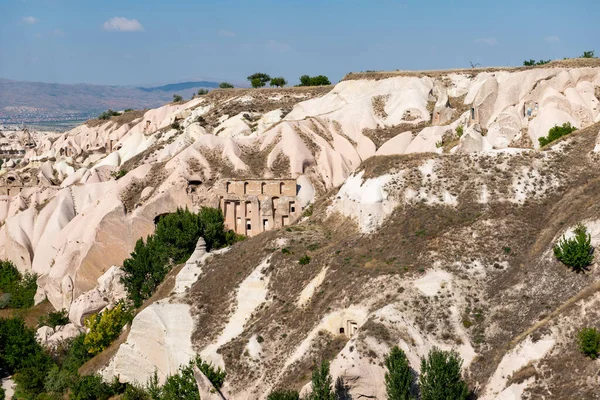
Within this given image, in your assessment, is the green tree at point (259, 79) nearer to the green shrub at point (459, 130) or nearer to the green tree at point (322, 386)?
the green shrub at point (459, 130)

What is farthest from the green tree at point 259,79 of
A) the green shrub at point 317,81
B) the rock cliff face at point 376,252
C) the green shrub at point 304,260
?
the green shrub at point 304,260

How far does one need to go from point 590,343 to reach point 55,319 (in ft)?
135

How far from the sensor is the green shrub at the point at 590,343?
29250mm

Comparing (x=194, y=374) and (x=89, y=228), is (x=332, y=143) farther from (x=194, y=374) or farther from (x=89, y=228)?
(x=194, y=374)

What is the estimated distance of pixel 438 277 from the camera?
121 ft

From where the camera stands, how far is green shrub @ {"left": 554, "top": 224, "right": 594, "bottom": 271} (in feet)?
112

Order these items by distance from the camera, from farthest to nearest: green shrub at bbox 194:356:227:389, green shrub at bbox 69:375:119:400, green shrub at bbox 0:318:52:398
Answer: green shrub at bbox 0:318:52:398, green shrub at bbox 69:375:119:400, green shrub at bbox 194:356:227:389

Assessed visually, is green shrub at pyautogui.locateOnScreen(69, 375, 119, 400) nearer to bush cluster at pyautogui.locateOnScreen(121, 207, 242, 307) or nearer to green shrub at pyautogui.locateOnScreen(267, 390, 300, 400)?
bush cluster at pyautogui.locateOnScreen(121, 207, 242, 307)

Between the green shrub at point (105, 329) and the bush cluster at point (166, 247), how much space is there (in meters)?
2.36

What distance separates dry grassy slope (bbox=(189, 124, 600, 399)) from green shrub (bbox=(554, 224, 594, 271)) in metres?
0.44

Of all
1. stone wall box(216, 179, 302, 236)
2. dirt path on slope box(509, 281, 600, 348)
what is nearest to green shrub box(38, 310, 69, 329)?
stone wall box(216, 179, 302, 236)

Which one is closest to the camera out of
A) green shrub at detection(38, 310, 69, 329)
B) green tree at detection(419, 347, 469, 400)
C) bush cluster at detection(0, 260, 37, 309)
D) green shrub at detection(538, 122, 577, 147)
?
green tree at detection(419, 347, 469, 400)

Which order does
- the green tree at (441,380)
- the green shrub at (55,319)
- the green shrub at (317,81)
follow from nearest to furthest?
the green tree at (441,380) → the green shrub at (55,319) → the green shrub at (317,81)

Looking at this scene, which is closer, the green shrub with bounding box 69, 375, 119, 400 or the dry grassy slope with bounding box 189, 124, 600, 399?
the dry grassy slope with bounding box 189, 124, 600, 399
